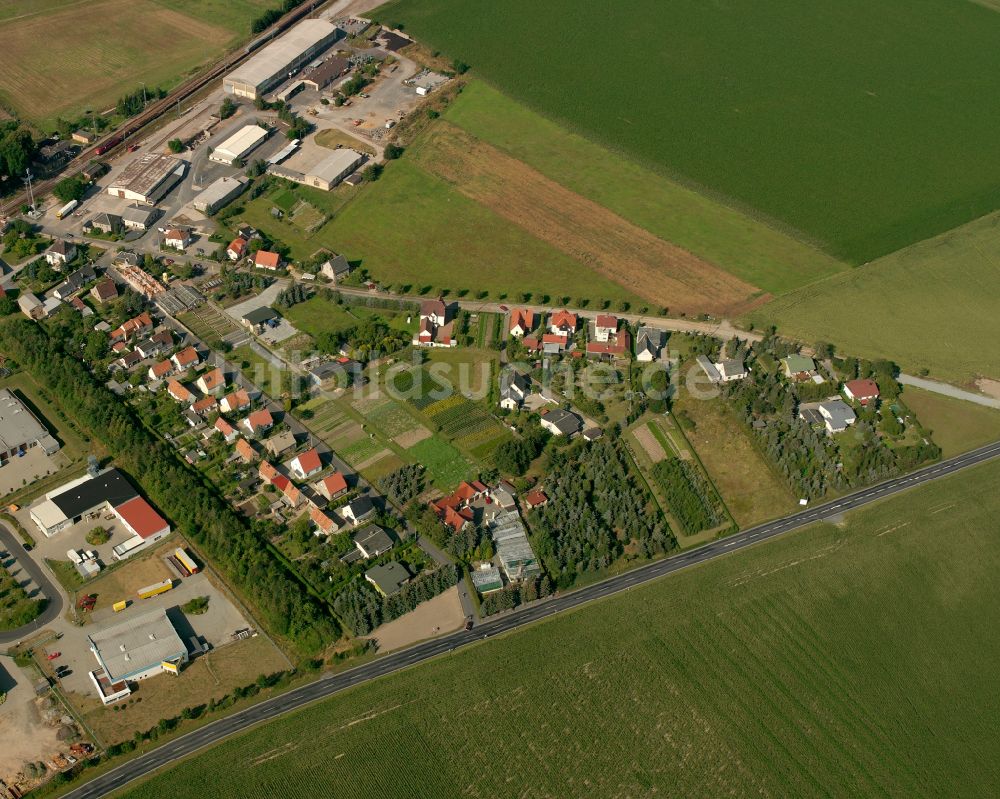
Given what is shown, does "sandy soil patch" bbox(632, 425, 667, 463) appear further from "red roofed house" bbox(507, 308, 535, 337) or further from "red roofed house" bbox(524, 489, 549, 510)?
"red roofed house" bbox(507, 308, 535, 337)

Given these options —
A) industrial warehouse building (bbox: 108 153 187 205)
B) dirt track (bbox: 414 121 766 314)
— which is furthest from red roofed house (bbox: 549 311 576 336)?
industrial warehouse building (bbox: 108 153 187 205)

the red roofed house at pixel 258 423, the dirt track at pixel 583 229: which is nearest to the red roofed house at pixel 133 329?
the red roofed house at pixel 258 423

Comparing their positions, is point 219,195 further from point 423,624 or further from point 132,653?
point 423,624

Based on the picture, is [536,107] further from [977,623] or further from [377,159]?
[977,623]

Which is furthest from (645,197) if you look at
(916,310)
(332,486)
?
(332,486)

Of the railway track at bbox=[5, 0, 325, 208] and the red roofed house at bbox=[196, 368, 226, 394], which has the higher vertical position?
the railway track at bbox=[5, 0, 325, 208]

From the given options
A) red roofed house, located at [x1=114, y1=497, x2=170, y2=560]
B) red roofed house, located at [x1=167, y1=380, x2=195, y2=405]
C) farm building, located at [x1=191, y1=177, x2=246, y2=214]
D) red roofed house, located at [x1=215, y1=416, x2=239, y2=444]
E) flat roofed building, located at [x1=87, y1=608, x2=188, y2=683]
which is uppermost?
farm building, located at [x1=191, y1=177, x2=246, y2=214]

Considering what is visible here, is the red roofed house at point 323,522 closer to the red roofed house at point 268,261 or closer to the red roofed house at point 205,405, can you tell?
the red roofed house at point 205,405
